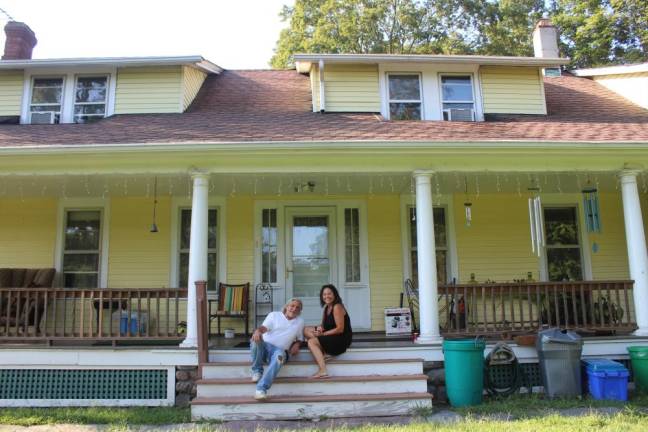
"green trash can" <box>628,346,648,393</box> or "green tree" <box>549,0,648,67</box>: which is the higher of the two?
"green tree" <box>549,0,648,67</box>

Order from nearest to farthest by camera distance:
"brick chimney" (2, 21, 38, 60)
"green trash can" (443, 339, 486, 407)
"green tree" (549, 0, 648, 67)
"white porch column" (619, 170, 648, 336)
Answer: "green trash can" (443, 339, 486, 407) < "white porch column" (619, 170, 648, 336) < "brick chimney" (2, 21, 38, 60) < "green tree" (549, 0, 648, 67)

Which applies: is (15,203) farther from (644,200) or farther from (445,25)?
(445,25)

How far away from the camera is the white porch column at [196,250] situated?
6422 mm

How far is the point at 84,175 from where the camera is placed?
270 inches

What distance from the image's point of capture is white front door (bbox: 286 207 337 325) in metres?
8.80

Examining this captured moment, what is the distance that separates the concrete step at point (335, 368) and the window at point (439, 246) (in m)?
2.84

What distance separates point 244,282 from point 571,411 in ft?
17.1

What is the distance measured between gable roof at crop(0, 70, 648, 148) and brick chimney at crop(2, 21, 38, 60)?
3.15m

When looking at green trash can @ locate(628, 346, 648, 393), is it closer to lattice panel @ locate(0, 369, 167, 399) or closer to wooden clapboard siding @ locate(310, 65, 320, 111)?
lattice panel @ locate(0, 369, 167, 399)

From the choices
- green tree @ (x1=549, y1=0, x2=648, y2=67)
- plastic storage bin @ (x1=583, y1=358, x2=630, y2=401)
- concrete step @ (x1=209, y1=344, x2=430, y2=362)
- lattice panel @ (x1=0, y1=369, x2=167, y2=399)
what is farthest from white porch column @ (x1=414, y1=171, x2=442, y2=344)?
green tree @ (x1=549, y1=0, x2=648, y2=67)

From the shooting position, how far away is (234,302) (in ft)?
27.4

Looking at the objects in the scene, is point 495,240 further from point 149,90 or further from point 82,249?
point 82,249

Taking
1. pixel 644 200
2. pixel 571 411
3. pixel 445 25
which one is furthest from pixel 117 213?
pixel 445 25

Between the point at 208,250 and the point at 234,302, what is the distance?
1.15 metres
